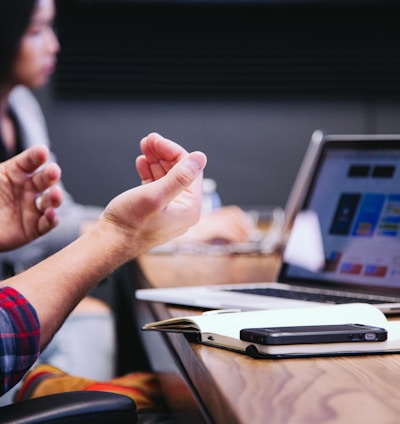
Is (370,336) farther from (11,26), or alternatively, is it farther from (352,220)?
(11,26)

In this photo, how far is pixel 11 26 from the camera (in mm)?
2701

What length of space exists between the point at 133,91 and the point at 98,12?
1.40 feet

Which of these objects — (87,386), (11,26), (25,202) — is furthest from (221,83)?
(87,386)

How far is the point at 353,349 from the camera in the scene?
33.6 inches

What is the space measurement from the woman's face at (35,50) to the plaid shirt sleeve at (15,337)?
198cm

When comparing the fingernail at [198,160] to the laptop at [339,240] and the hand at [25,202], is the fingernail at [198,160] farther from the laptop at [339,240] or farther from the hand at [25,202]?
the hand at [25,202]

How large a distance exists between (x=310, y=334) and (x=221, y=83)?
324 centimetres

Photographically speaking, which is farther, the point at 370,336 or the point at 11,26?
the point at 11,26

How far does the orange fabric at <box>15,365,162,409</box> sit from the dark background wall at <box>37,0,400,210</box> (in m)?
2.69

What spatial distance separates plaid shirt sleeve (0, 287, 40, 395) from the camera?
3.07 feet

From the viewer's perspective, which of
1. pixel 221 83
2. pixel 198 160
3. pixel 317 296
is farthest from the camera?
pixel 221 83

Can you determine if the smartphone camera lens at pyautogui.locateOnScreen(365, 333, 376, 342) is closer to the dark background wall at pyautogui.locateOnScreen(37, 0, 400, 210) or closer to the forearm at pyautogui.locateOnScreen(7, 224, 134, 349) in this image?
the forearm at pyautogui.locateOnScreen(7, 224, 134, 349)

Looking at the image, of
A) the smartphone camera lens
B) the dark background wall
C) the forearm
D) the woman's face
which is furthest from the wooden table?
the dark background wall

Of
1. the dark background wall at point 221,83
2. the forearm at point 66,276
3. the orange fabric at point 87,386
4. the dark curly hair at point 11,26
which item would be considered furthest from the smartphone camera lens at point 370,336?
the dark background wall at point 221,83
